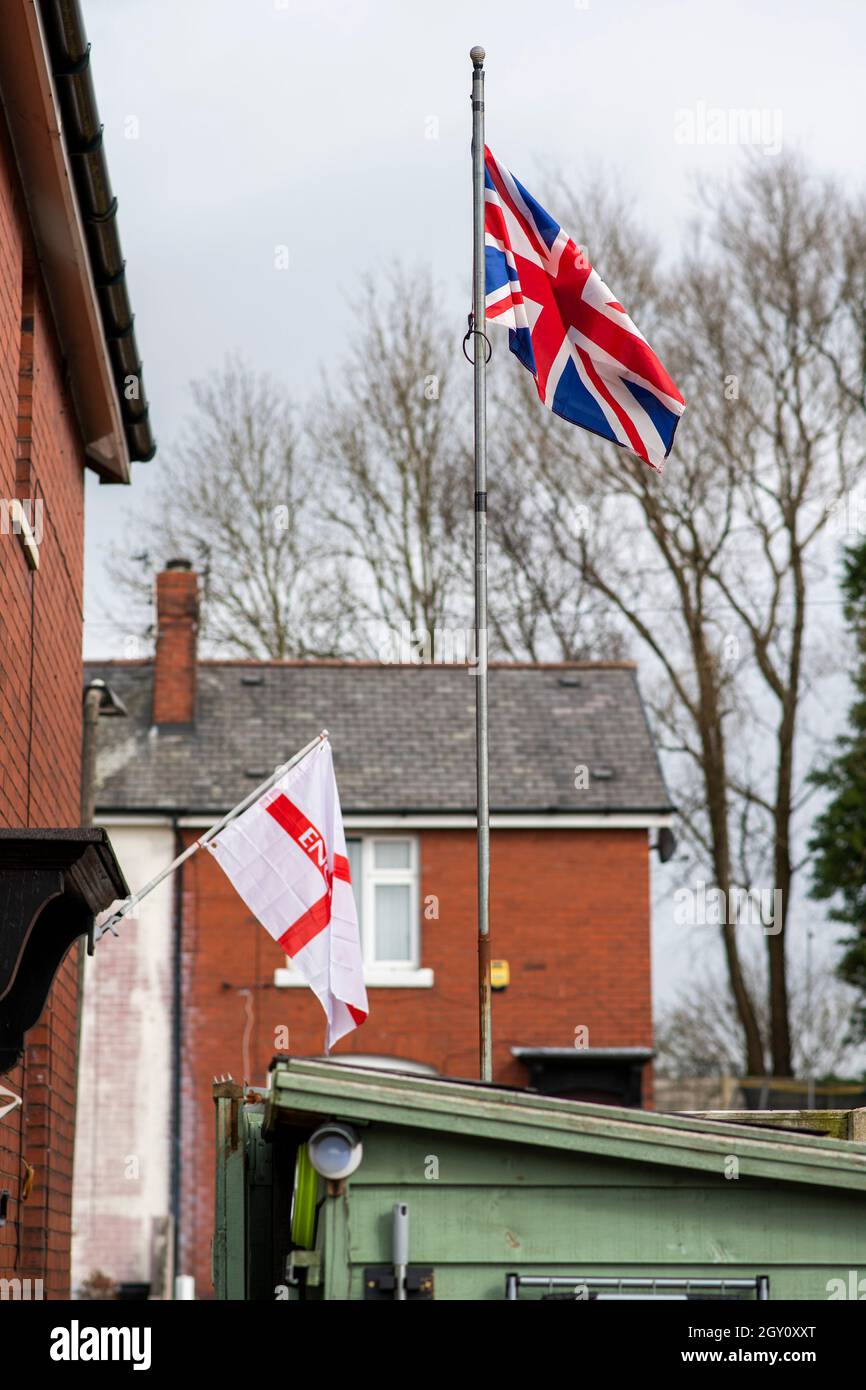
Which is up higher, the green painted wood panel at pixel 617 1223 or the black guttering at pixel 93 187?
the black guttering at pixel 93 187

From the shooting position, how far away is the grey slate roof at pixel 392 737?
74.9 feet

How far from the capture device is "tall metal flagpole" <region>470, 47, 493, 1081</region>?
354 inches

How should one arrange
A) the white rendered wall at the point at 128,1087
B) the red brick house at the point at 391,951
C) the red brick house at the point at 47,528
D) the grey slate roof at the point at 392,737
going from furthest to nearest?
the grey slate roof at the point at 392,737 → the red brick house at the point at 391,951 → the white rendered wall at the point at 128,1087 → the red brick house at the point at 47,528

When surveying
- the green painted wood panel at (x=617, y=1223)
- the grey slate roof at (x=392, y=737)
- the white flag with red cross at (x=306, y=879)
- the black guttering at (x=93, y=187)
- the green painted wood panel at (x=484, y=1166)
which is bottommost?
the green painted wood panel at (x=617, y=1223)

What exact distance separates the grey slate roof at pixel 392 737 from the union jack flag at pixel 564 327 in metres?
12.5

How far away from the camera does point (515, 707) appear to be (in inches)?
970

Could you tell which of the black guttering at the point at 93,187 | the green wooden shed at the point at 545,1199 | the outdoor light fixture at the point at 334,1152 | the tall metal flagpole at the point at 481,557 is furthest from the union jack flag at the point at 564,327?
the outdoor light fixture at the point at 334,1152

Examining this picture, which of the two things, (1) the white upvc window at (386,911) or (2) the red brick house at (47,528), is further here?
(1) the white upvc window at (386,911)

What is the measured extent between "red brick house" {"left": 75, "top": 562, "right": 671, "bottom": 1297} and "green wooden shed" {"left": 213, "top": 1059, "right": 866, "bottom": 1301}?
659 inches

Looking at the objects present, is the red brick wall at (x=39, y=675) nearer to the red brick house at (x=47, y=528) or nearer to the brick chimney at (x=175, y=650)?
the red brick house at (x=47, y=528)

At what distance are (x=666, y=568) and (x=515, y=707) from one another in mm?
8805

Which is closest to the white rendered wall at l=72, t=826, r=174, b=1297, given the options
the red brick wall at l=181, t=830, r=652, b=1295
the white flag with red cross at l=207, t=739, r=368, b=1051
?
the red brick wall at l=181, t=830, r=652, b=1295

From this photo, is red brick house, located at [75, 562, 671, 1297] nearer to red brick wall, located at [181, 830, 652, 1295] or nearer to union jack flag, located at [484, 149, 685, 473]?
red brick wall, located at [181, 830, 652, 1295]

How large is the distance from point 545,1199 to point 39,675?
509cm
